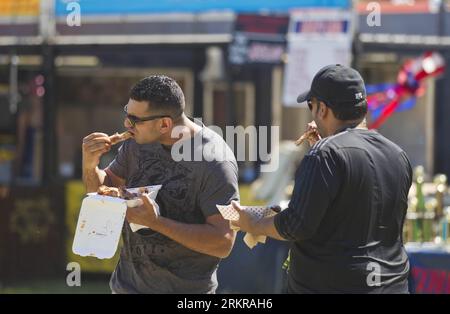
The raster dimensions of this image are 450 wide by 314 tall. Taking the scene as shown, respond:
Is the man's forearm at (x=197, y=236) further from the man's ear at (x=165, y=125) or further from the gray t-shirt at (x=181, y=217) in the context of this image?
the man's ear at (x=165, y=125)

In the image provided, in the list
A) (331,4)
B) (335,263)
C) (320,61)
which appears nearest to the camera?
(335,263)

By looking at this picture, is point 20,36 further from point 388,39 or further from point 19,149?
point 388,39

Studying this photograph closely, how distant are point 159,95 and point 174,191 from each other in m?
0.40

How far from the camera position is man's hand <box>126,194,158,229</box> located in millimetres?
3457

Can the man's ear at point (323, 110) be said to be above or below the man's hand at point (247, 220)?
above

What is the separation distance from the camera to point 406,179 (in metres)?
3.46

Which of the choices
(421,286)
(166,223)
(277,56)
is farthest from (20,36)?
(166,223)

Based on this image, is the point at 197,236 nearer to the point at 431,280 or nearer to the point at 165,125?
the point at 165,125

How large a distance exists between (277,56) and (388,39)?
116cm

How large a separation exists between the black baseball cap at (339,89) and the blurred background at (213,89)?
308 centimetres

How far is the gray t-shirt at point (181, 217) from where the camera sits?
3.60m

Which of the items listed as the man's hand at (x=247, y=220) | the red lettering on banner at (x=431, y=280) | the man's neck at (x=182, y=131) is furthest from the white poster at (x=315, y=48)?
the man's hand at (x=247, y=220)

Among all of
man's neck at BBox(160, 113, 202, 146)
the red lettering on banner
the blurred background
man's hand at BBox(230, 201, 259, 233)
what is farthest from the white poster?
man's hand at BBox(230, 201, 259, 233)

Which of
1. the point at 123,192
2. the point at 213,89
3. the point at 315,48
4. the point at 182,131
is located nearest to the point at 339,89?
the point at 182,131
